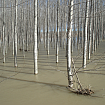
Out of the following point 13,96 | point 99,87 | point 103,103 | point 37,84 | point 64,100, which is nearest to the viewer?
point 103,103

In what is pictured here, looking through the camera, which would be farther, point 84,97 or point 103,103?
point 84,97

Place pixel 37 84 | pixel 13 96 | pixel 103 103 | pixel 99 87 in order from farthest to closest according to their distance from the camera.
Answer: pixel 37 84
pixel 99 87
pixel 13 96
pixel 103 103

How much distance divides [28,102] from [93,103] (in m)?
1.44

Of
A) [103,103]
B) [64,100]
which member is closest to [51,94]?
[64,100]

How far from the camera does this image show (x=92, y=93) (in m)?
3.39

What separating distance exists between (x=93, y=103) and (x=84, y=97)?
321 mm

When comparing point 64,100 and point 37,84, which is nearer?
point 64,100

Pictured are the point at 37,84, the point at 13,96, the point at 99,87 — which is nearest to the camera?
the point at 13,96

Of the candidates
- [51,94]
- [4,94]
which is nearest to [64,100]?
[51,94]

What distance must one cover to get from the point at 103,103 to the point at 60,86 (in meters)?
1.43

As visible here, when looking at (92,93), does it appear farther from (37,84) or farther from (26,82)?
(26,82)

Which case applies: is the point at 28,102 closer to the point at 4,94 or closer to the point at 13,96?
the point at 13,96

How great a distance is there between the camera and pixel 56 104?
A: 2910mm

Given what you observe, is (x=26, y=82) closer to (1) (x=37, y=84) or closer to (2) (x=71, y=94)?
(1) (x=37, y=84)
